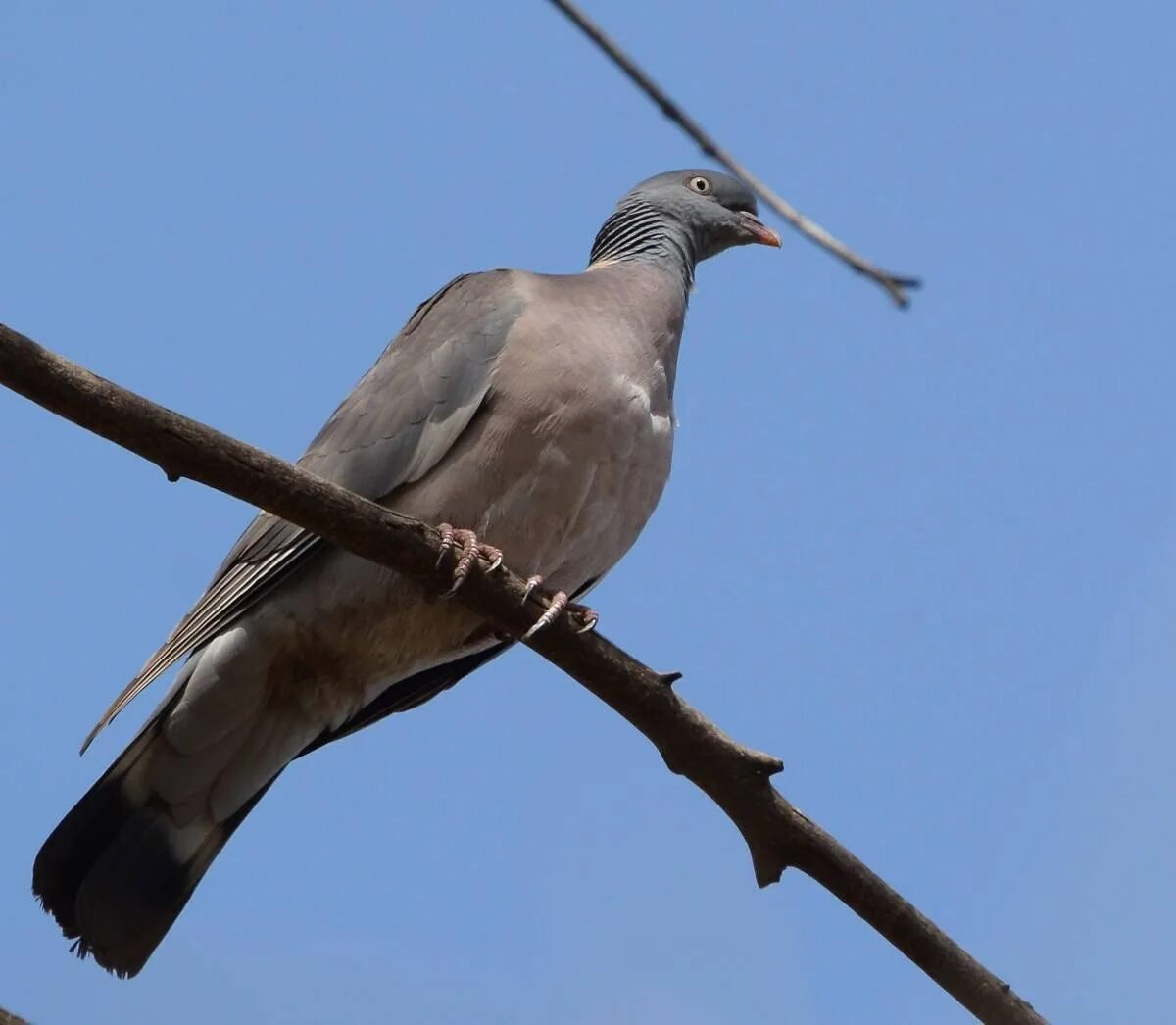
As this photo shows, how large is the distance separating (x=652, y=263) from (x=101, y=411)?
264 cm

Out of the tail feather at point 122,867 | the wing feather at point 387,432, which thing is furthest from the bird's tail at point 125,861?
the wing feather at point 387,432

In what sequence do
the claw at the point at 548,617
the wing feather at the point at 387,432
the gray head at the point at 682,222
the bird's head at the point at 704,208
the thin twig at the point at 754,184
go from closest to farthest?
the thin twig at the point at 754,184, the claw at the point at 548,617, the wing feather at the point at 387,432, the gray head at the point at 682,222, the bird's head at the point at 704,208

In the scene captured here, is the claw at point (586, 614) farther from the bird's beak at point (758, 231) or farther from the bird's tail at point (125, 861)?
the bird's beak at point (758, 231)

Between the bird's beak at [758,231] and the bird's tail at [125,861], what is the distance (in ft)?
8.80

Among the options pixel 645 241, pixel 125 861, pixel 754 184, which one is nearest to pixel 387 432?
pixel 125 861

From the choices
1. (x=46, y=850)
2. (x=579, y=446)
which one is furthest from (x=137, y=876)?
(x=579, y=446)

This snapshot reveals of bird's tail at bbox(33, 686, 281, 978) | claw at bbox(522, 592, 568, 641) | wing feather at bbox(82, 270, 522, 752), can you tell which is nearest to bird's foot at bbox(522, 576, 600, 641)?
claw at bbox(522, 592, 568, 641)

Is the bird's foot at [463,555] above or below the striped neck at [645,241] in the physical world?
below

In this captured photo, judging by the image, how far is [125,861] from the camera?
4.55 m

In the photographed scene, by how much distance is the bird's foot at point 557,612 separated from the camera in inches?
155

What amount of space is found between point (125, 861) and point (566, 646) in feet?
4.73

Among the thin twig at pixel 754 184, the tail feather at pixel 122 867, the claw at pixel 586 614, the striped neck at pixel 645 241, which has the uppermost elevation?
the striped neck at pixel 645 241

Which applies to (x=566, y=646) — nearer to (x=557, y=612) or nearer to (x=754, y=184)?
(x=557, y=612)

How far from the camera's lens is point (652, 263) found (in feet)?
18.3
